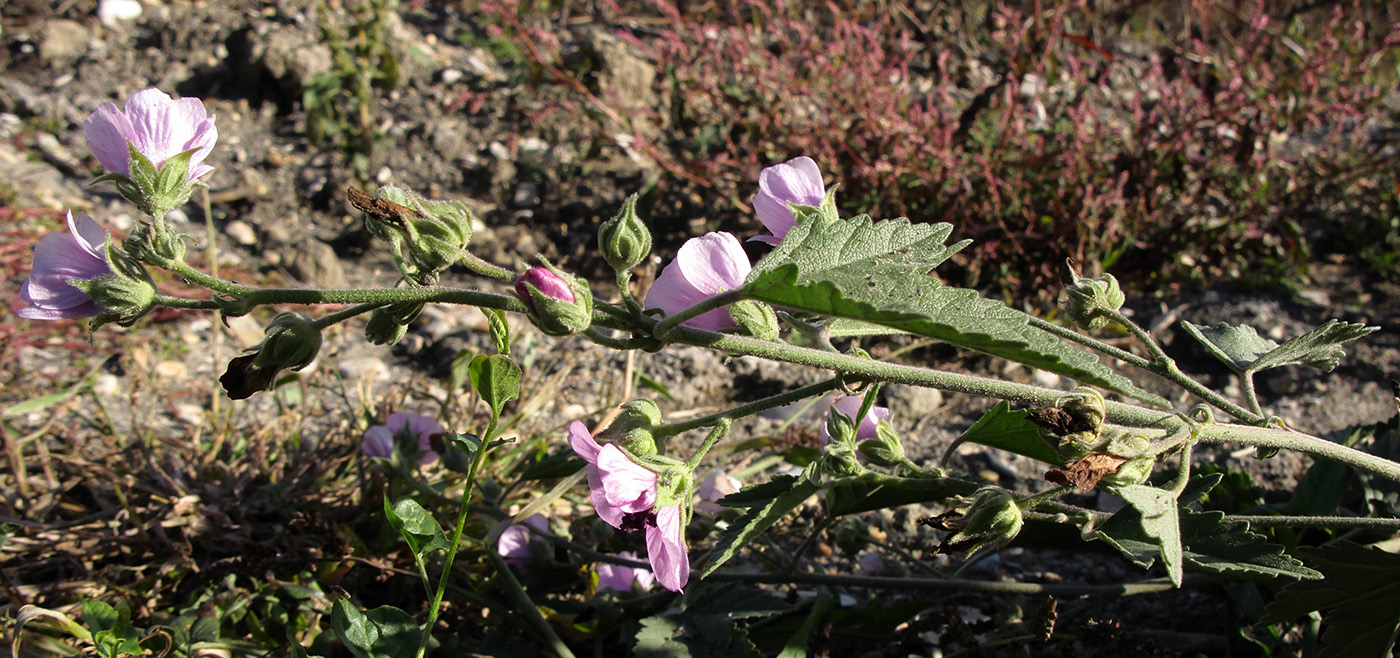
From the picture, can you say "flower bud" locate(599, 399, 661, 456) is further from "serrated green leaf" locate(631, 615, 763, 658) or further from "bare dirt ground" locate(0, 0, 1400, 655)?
"bare dirt ground" locate(0, 0, 1400, 655)

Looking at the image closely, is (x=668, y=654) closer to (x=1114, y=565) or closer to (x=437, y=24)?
(x=1114, y=565)

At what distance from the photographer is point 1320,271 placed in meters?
3.04

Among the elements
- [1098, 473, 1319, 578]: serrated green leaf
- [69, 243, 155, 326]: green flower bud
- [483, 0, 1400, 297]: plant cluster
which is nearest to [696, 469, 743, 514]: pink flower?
[1098, 473, 1319, 578]: serrated green leaf

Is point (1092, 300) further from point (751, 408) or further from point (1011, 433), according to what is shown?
point (751, 408)

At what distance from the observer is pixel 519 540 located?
1.72 m

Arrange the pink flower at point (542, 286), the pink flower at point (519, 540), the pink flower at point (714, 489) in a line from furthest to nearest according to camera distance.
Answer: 1. the pink flower at point (714, 489)
2. the pink flower at point (519, 540)
3. the pink flower at point (542, 286)

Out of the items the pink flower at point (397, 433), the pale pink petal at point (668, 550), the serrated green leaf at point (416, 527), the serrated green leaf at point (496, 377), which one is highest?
the serrated green leaf at point (496, 377)

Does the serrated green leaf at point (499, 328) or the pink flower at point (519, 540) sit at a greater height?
the serrated green leaf at point (499, 328)

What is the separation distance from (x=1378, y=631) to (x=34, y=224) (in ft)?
13.2

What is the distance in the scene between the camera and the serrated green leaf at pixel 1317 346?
1.32 metres

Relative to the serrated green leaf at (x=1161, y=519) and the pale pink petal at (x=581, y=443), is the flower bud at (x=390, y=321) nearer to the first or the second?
the pale pink petal at (x=581, y=443)

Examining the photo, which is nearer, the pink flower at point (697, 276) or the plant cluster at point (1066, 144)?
the pink flower at point (697, 276)

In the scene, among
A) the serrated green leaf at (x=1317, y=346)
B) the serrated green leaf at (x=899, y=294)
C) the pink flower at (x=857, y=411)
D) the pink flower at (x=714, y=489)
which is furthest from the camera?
the pink flower at (x=714, y=489)

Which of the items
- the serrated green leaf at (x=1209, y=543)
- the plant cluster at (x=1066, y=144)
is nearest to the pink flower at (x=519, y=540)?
the serrated green leaf at (x=1209, y=543)
